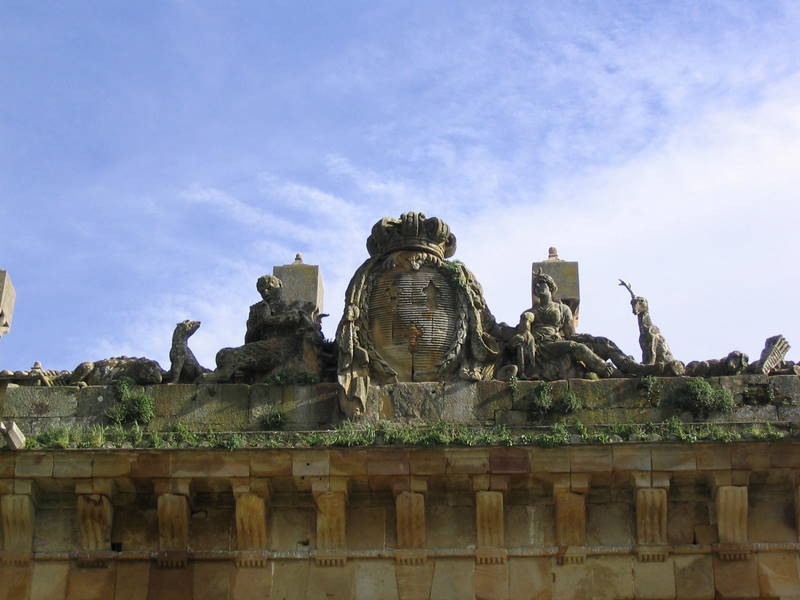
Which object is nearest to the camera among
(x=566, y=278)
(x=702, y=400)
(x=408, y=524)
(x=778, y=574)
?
(x=778, y=574)

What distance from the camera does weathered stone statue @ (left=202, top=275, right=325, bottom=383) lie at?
21516mm

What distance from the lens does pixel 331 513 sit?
64.1 feet

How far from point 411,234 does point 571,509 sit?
4780mm

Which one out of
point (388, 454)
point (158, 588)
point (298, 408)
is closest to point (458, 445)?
point (388, 454)

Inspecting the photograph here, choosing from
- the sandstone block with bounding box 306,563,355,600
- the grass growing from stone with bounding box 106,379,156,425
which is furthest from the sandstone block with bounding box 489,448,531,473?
the grass growing from stone with bounding box 106,379,156,425

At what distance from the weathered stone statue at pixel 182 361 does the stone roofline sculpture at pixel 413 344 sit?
0.01 meters

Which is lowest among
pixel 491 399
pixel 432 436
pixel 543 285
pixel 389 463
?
pixel 389 463

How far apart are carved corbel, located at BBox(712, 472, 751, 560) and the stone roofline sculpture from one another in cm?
211

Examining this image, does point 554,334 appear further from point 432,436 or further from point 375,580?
point 375,580

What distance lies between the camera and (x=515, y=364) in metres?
21.3

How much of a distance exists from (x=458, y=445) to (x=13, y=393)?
620 centimetres

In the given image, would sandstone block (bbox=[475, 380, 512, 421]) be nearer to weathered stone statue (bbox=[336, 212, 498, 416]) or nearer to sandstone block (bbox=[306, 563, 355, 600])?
weathered stone statue (bbox=[336, 212, 498, 416])

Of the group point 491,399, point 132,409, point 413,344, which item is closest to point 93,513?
point 132,409

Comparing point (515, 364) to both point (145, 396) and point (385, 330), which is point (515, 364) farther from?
point (145, 396)
